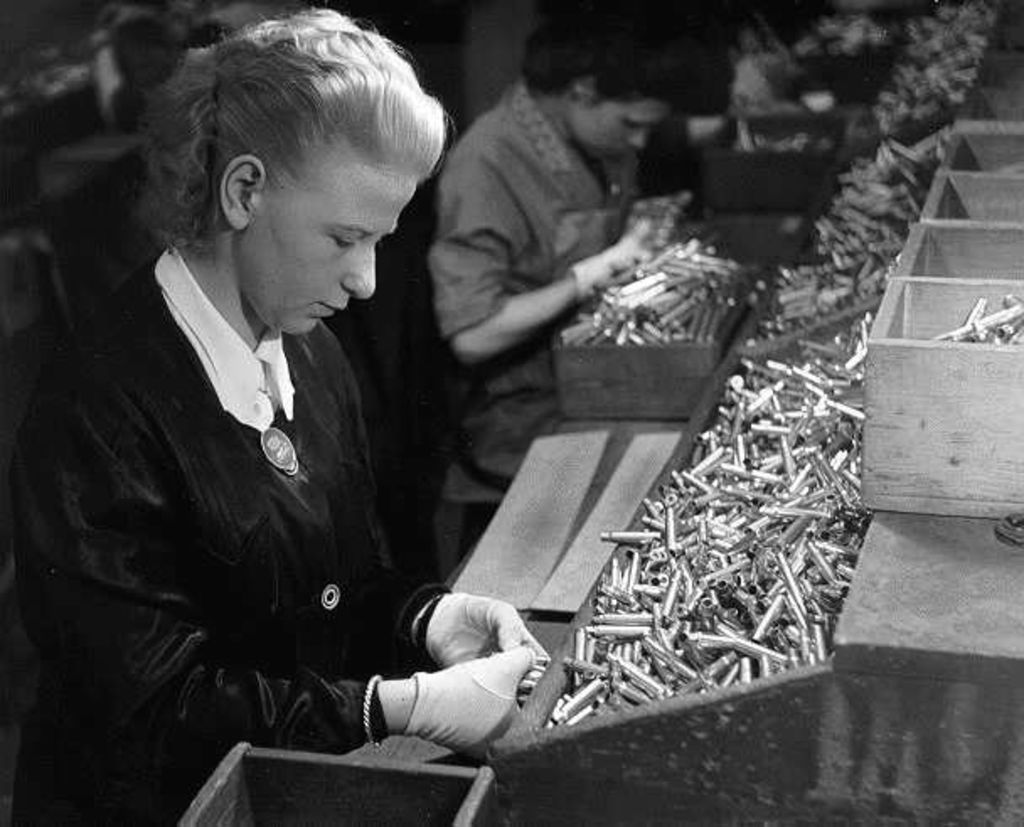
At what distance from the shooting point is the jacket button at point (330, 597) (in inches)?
120

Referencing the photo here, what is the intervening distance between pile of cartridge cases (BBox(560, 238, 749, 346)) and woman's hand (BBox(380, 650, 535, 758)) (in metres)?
2.19

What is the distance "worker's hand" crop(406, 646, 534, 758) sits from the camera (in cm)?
276

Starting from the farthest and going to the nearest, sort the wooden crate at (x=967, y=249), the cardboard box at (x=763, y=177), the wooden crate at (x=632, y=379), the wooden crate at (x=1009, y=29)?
the cardboard box at (x=763, y=177), the wooden crate at (x=1009, y=29), the wooden crate at (x=632, y=379), the wooden crate at (x=967, y=249)

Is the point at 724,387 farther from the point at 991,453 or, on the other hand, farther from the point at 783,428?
the point at 991,453

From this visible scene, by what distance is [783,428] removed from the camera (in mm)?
3787

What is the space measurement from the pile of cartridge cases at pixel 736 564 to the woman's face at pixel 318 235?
849 millimetres

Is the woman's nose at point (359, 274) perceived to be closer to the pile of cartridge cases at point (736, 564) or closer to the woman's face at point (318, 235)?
the woman's face at point (318, 235)

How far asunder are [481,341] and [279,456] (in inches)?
86.6

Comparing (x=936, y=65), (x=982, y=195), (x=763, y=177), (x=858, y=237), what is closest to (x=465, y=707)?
(x=982, y=195)

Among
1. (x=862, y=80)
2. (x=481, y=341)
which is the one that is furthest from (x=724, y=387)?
(x=862, y=80)

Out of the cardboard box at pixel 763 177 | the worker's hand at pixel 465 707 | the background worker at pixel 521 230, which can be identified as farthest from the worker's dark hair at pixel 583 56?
the worker's hand at pixel 465 707

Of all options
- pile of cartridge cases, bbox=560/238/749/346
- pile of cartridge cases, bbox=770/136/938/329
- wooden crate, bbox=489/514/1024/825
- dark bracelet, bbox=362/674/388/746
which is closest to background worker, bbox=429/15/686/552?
pile of cartridge cases, bbox=560/238/749/346

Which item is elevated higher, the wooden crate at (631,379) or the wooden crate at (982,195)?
the wooden crate at (982,195)

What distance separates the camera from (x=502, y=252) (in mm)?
5078
